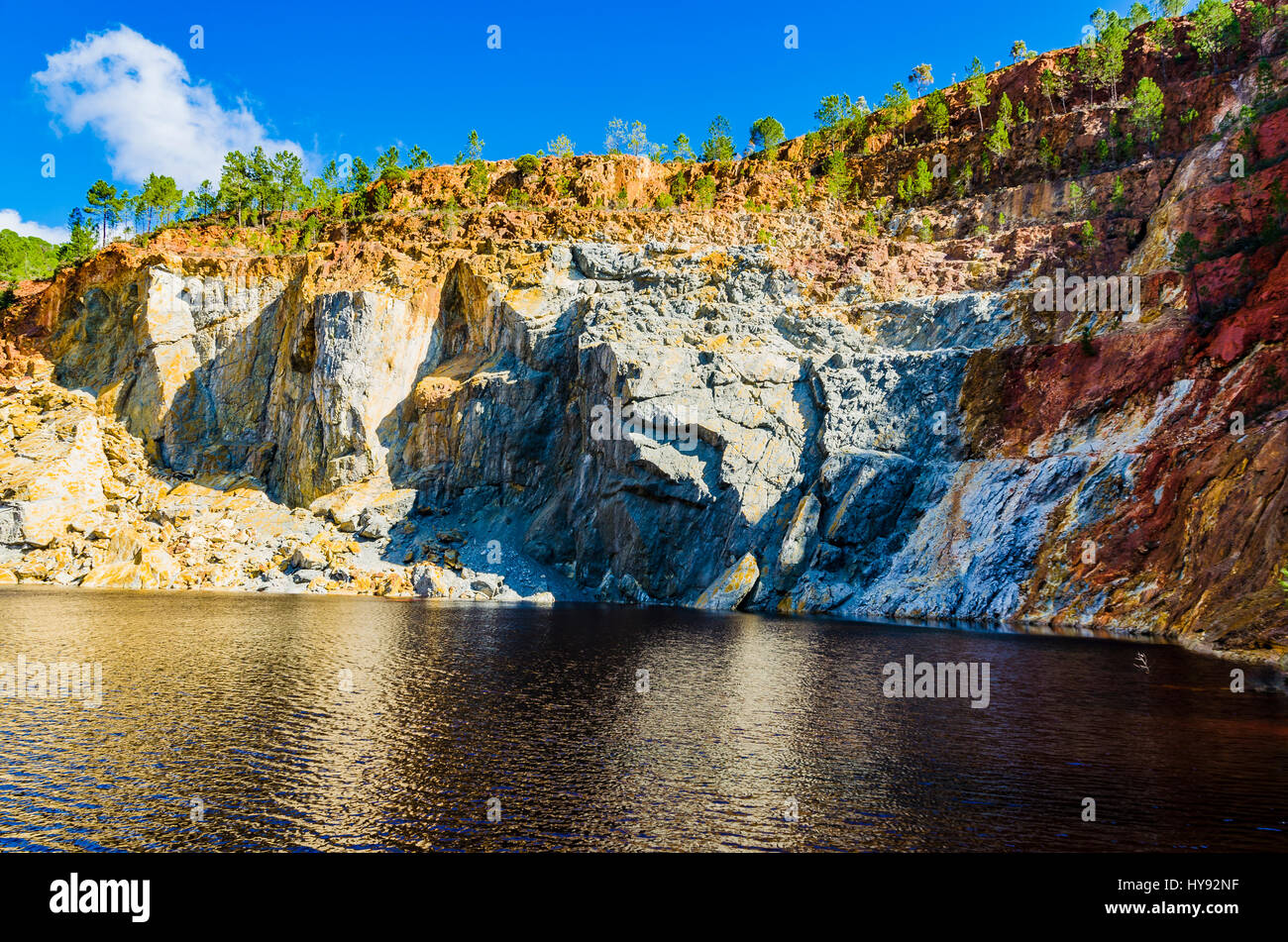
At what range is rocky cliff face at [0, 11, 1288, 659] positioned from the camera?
52219 millimetres

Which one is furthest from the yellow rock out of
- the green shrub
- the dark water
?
the green shrub

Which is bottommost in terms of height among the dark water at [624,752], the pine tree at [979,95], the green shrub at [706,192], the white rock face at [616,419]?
the dark water at [624,752]

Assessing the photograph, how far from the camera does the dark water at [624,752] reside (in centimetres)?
1431

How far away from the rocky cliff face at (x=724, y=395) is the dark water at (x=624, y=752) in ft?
56.4

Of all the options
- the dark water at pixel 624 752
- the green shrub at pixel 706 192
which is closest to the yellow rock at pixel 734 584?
the dark water at pixel 624 752

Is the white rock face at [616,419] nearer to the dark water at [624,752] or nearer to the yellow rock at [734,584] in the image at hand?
the yellow rock at [734,584]

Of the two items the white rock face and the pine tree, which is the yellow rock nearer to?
the white rock face

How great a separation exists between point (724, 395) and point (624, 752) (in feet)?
195

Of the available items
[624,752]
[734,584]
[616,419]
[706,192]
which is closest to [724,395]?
[616,419]

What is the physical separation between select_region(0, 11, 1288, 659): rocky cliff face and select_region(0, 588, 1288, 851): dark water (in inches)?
677

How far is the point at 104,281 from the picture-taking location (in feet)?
338

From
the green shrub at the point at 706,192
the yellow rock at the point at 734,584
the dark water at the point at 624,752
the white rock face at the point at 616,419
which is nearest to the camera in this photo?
the dark water at the point at 624,752

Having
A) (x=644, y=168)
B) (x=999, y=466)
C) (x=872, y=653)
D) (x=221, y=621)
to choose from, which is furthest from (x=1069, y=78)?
(x=221, y=621)

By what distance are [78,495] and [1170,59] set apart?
13305 centimetres
